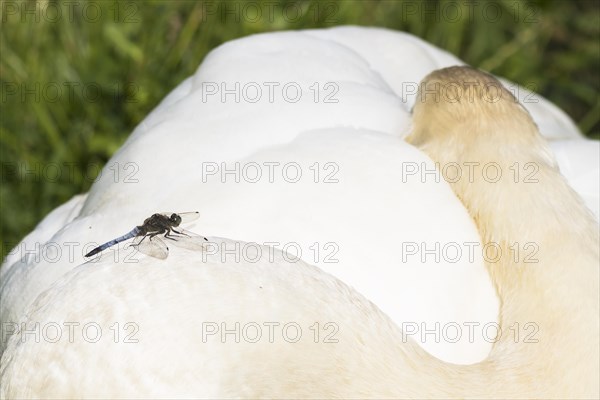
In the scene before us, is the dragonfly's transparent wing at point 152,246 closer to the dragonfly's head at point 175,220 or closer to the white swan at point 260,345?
the white swan at point 260,345

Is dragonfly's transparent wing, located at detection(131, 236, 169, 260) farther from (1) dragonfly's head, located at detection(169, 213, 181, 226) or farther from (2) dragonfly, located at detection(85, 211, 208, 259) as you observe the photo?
(1) dragonfly's head, located at detection(169, 213, 181, 226)

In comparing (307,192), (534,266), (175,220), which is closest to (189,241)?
(175,220)

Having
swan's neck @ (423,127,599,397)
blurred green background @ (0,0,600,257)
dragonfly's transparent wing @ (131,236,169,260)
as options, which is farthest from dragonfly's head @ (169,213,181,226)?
blurred green background @ (0,0,600,257)

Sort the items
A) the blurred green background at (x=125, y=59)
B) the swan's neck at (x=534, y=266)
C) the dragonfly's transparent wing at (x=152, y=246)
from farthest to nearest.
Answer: the blurred green background at (x=125, y=59) < the swan's neck at (x=534, y=266) < the dragonfly's transparent wing at (x=152, y=246)

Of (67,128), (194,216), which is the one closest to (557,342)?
(194,216)

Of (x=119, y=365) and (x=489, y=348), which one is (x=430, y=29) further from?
(x=119, y=365)

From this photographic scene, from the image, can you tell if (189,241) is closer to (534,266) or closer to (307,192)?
(307,192)

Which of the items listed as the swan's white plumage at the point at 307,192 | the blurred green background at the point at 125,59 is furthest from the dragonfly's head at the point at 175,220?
the blurred green background at the point at 125,59
